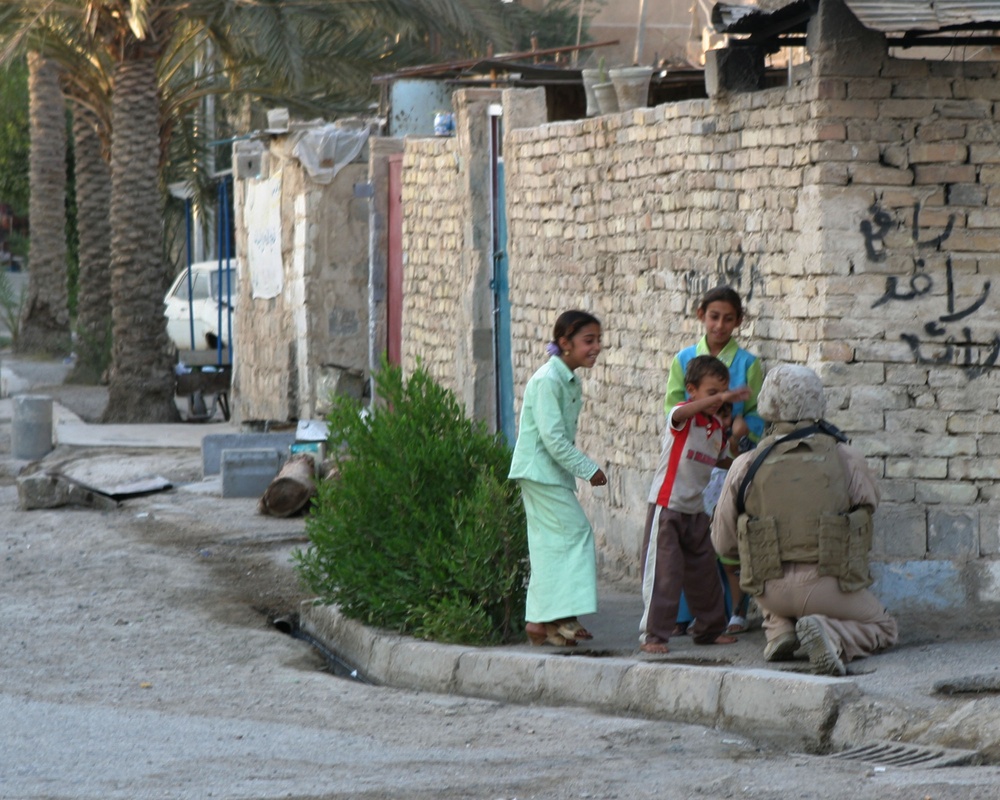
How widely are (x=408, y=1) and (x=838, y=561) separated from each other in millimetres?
11583

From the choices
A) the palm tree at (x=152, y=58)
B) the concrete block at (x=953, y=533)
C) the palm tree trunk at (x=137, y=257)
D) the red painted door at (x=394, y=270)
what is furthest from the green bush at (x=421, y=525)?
the palm tree trunk at (x=137, y=257)

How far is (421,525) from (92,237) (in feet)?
45.9

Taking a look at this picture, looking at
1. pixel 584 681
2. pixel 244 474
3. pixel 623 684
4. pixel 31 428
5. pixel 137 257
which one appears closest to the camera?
pixel 623 684

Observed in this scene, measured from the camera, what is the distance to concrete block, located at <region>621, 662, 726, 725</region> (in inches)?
219

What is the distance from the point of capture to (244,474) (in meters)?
11.6

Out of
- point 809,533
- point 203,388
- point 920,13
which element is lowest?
point 809,533

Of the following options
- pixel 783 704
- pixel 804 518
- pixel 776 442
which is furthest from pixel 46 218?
pixel 783 704

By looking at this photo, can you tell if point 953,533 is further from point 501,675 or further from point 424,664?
point 424,664

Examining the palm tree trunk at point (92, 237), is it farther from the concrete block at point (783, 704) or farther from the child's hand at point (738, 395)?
the concrete block at point (783, 704)

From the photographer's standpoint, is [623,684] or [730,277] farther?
[730,277]

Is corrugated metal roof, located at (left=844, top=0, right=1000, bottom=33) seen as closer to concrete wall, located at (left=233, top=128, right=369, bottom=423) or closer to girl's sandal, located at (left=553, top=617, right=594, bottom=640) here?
girl's sandal, located at (left=553, top=617, right=594, bottom=640)

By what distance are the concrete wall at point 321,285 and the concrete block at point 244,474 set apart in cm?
170

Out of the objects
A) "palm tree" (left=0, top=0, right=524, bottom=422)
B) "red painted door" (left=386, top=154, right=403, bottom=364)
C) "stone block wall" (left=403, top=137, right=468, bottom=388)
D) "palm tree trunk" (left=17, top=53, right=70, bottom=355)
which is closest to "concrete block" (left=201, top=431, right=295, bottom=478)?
"red painted door" (left=386, top=154, right=403, bottom=364)

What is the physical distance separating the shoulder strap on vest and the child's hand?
370mm
